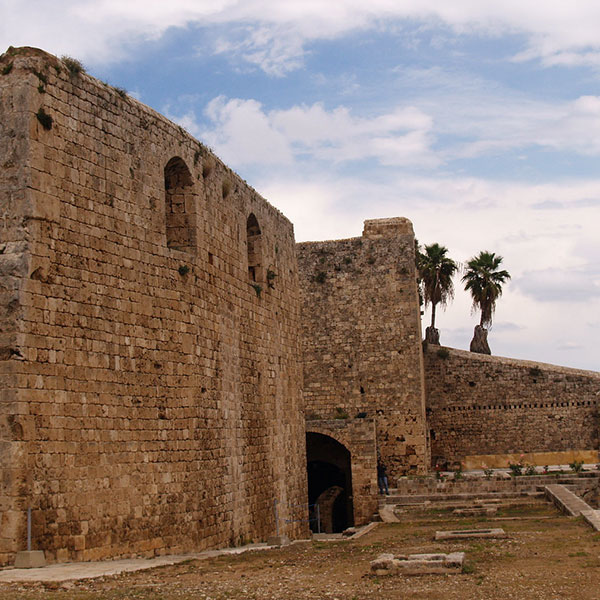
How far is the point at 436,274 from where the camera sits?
1340 inches

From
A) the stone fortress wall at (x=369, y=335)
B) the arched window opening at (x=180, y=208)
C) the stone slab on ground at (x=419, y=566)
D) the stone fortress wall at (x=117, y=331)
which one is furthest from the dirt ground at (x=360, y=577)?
the stone fortress wall at (x=369, y=335)

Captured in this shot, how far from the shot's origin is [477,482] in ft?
71.8

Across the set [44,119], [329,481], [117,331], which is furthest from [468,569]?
[329,481]

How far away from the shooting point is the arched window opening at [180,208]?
1374 centimetres

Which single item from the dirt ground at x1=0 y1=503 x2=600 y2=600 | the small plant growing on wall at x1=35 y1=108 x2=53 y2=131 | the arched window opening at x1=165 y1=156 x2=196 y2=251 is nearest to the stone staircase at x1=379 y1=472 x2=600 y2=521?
the dirt ground at x1=0 y1=503 x2=600 y2=600

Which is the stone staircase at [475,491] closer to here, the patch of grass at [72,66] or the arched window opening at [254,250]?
the arched window opening at [254,250]

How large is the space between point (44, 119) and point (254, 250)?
711cm

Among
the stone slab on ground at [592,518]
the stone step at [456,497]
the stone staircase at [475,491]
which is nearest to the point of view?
the stone slab on ground at [592,518]

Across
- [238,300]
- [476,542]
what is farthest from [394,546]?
[238,300]

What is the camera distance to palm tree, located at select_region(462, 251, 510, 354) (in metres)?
35.2

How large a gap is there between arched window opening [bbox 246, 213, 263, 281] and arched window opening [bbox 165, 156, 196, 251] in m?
3.18

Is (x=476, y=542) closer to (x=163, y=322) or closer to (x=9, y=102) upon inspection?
(x=163, y=322)

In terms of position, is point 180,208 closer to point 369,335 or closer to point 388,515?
point 388,515

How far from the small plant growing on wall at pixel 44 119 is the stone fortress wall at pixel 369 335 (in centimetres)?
1799
